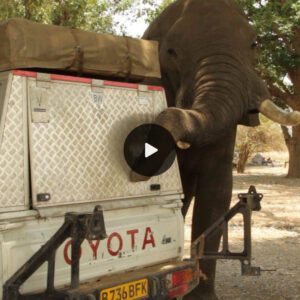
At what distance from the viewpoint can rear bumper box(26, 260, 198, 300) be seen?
350cm

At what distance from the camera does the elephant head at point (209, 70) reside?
5.38m

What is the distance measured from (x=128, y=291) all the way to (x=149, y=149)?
1.02 metres

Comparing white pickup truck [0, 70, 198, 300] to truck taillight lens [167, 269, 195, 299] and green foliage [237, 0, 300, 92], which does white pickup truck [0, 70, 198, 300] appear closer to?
truck taillight lens [167, 269, 195, 299]

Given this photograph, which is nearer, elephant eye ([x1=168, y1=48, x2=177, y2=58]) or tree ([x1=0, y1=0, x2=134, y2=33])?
elephant eye ([x1=168, y1=48, x2=177, y2=58])

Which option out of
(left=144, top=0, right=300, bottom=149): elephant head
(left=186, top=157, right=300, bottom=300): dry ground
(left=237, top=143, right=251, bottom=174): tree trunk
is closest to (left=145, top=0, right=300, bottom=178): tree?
(left=186, top=157, right=300, bottom=300): dry ground

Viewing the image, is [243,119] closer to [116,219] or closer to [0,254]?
[116,219]

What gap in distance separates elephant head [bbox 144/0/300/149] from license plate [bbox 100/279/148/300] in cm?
120

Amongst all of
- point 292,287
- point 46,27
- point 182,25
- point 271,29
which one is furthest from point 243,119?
point 271,29

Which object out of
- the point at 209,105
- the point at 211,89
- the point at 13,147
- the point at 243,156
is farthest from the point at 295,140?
the point at 13,147

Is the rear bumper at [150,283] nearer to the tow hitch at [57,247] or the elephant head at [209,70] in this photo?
the tow hitch at [57,247]

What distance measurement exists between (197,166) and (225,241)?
5.29 ft

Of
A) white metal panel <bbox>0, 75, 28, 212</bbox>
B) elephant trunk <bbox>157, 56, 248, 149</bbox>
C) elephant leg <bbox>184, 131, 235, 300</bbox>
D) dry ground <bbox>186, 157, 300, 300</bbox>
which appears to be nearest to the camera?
white metal panel <bbox>0, 75, 28, 212</bbox>

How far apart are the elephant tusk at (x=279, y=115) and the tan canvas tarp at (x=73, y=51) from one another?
1517 millimetres

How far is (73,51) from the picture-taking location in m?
4.06
